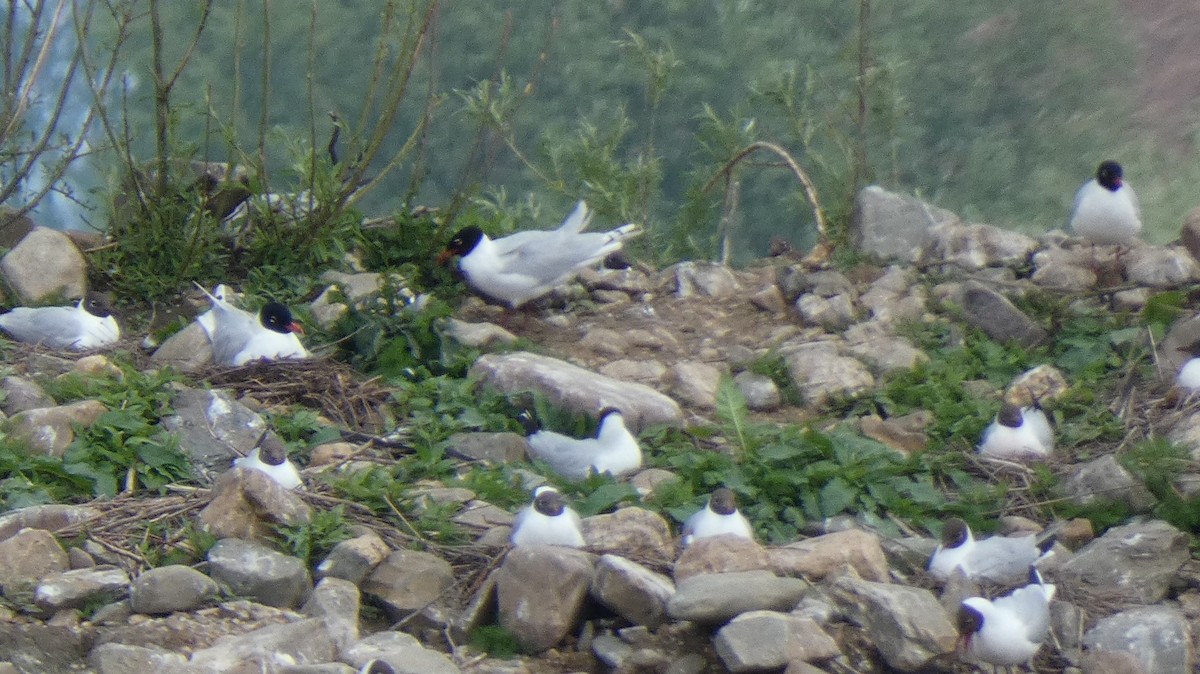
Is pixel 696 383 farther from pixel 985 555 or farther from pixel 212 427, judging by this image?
pixel 212 427

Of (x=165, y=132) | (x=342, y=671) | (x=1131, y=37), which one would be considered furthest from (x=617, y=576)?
(x=1131, y=37)

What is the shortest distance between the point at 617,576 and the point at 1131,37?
7.27m

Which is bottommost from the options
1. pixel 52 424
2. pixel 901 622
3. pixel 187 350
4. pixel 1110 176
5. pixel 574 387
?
pixel 187 350

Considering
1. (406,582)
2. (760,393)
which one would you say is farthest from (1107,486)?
(406,582)

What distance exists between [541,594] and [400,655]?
1.47 feet

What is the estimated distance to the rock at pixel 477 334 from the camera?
625 cm

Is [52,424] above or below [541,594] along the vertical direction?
below

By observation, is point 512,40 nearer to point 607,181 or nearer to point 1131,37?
point 607,181

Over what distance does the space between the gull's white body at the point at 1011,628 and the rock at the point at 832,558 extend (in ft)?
1.08

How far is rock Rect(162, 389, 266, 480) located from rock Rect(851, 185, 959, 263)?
3412 millimetres

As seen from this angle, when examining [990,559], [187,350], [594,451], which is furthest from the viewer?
[187,350]

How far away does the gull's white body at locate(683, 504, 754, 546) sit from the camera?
4426 mm

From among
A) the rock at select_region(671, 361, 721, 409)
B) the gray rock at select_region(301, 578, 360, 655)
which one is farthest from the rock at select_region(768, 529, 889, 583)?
the rock at select_region(671, 361, 721, 409)

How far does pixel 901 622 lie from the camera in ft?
12.4
